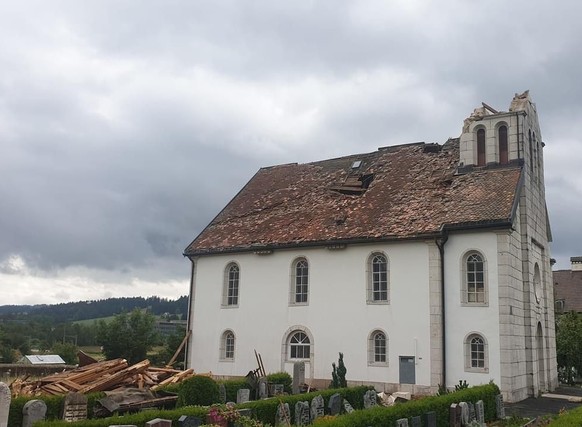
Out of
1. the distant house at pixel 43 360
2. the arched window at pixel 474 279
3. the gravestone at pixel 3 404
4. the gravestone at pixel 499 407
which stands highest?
the arched window at pixel 474 279

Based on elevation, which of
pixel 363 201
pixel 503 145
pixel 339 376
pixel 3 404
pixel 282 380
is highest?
pixel 503 145

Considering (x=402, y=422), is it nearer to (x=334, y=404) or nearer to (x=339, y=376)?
(x=334, y=404)

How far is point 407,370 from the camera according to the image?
79.1ft

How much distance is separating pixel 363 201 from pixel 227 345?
1026 centimetres

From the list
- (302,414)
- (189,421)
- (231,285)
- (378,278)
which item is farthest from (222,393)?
(231,285)

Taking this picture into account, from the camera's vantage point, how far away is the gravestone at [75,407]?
1515 cm

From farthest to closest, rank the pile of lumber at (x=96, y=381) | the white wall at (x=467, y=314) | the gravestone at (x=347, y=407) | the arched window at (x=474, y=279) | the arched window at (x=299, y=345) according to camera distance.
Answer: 1. the arched window at (x=299, y=345)
2. the arched window at (x=474, y=279)
3. the white wall at (x=467, y=314)
4. the pile of lumber at (x=96, y=381)
5. the gravestone at (x=347, y=407)

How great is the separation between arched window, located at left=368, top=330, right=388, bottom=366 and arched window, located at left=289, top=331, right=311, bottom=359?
10.4ft

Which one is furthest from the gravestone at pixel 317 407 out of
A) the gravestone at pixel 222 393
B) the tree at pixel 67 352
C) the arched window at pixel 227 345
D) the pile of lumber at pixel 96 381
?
the tree at pixel 67 352

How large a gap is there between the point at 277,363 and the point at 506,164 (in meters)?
14.4

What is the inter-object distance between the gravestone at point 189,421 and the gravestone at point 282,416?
254cm

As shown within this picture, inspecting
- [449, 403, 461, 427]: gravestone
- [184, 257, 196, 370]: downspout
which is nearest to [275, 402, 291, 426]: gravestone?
[449, 403, 461, 427]: gravestone

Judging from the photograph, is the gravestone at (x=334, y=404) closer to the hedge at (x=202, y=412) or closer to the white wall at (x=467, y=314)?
the hedge at (x=202, y=412)

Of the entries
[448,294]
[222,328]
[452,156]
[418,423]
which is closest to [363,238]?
[448,294]
